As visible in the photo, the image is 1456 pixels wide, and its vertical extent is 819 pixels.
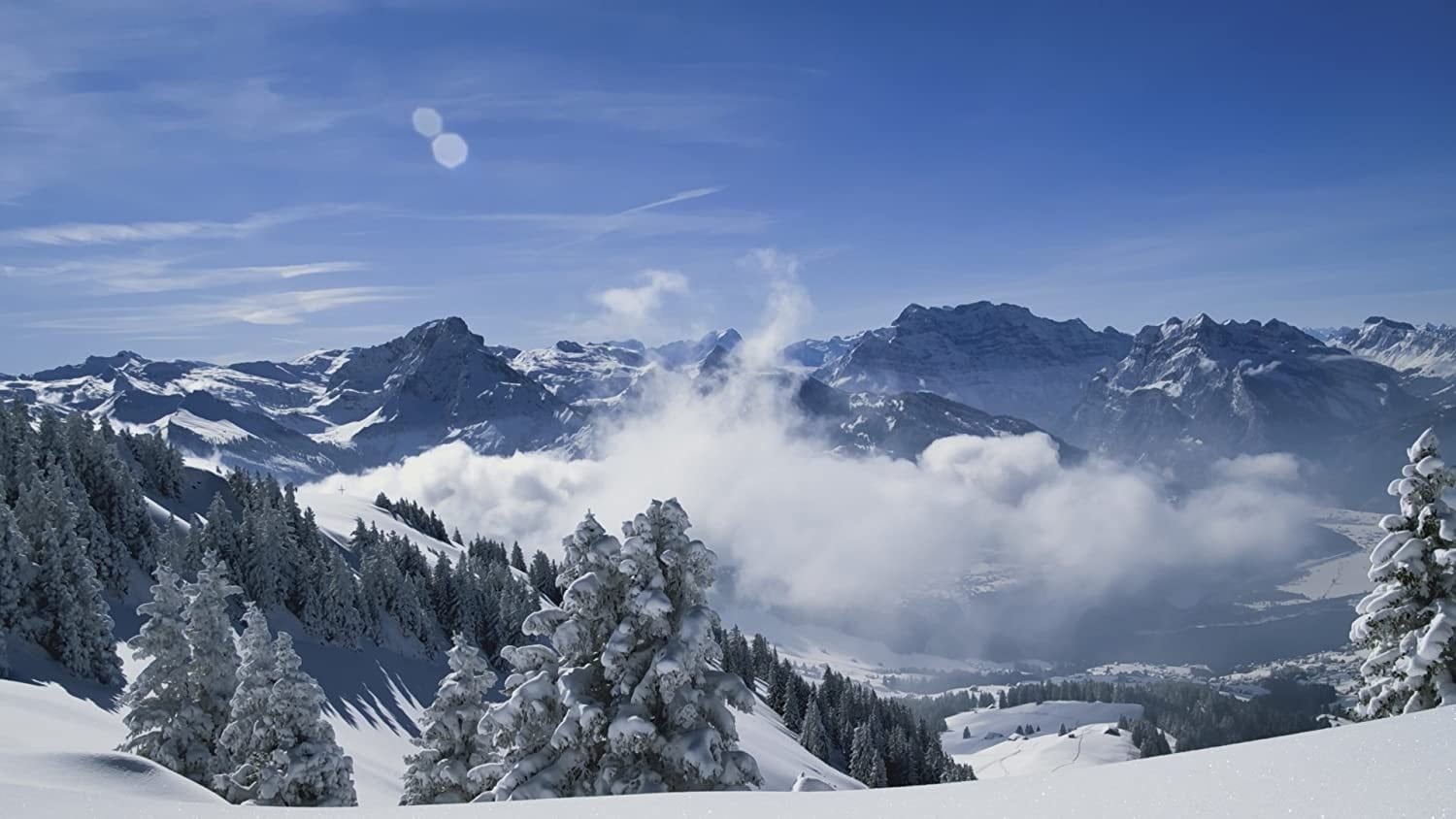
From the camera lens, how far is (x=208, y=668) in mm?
28078

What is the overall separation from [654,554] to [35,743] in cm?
1630

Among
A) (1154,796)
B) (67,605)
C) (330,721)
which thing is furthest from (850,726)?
(1154,796)

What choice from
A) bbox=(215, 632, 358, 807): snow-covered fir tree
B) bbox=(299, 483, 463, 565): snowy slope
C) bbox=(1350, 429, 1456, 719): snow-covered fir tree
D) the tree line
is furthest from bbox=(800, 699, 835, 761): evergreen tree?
bbox=(1350, 429, 1456, 719): snow-covered fir tree

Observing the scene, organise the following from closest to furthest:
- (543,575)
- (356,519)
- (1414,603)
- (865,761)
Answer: (1414,603) < (865,761) < (356,519) < (543,575)

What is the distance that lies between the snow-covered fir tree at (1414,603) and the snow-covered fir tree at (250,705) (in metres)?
28.2

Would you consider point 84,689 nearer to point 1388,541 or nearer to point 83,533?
point 83,533

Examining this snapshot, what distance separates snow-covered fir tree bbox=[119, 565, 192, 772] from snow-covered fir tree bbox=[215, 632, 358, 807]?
6.72m

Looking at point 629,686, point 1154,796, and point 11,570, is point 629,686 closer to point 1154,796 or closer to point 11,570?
point 1154,796

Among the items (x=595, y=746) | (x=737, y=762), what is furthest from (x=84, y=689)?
(x=737, y=762)

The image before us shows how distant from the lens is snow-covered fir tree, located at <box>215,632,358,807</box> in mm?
20875

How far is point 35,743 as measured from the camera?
1888 centimetres

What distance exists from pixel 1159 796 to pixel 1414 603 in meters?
18.7

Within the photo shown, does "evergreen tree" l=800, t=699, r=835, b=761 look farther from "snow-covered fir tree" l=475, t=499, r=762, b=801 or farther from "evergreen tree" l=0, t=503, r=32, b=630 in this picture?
"snow-covered fir tree" l=475, t=499, r=762, b=801

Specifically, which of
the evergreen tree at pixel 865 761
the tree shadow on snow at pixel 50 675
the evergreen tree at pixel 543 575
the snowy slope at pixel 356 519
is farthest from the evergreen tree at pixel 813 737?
the tree shadow on snow at pixel 50 675
